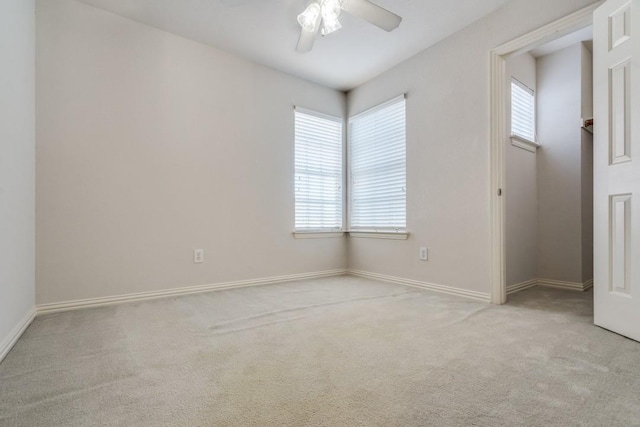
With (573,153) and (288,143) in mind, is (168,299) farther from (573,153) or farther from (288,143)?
(573,153)

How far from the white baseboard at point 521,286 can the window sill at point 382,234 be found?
1.02 meters

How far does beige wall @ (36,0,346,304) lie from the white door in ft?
8.32

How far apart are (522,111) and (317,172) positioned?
2.23 metres

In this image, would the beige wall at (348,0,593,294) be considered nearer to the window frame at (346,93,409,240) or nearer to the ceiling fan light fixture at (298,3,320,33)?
the window frame at (346,93,409,240)

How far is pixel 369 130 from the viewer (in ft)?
11.8

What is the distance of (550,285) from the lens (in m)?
3.11

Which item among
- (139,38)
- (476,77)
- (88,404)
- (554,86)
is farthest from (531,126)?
(88,404)

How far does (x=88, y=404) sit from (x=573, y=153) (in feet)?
13.3

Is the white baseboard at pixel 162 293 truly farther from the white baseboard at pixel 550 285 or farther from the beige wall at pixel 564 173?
the beige wall at pixel 564 173

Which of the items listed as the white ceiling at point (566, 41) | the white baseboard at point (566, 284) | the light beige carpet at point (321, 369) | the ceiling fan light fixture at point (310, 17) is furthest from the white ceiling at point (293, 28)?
the white baseboard at point (566, 284)

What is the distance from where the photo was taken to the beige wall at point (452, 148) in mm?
2455

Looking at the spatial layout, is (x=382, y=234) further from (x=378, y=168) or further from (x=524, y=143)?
(x=524, y=143)

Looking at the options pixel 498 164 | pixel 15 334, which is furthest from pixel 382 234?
pixel 15 334

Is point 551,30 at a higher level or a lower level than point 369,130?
higher
